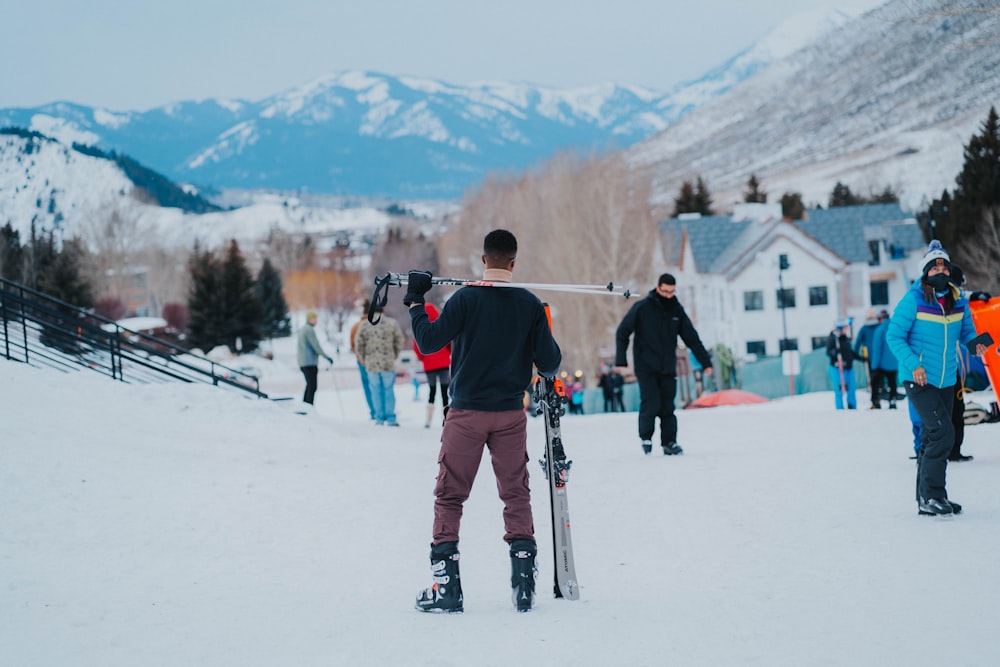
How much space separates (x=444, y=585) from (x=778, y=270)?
184 feet

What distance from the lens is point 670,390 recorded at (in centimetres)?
1157

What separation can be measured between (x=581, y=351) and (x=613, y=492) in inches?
1692

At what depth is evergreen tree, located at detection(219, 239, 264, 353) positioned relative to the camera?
6762 centimetres

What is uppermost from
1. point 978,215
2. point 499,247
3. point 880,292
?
point 978,215

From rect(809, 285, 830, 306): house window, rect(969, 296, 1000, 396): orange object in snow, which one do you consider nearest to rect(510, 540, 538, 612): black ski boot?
rect(969, 296, 1000, 396): orange object in snow

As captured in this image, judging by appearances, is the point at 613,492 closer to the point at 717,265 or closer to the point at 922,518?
the point at 922,518

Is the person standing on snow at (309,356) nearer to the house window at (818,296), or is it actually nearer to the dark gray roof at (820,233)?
the house window at (818,296)

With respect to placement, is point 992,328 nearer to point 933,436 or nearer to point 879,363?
point 933,436

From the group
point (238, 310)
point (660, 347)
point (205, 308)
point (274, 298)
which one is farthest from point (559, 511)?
point (274, 298)

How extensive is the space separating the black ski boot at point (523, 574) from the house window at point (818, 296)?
58.4 m

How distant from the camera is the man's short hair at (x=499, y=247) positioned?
231 inches

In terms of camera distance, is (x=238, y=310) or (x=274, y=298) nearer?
(x=238, y=310)

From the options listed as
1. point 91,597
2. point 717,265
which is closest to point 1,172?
point 91,597

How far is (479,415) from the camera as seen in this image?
5.69 m
